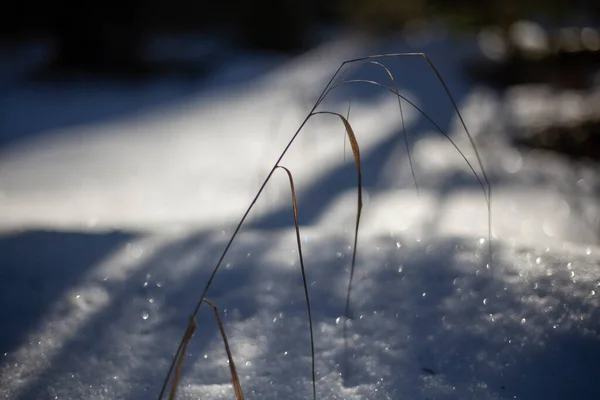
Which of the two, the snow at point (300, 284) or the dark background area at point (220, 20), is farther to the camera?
the dark background area at point (220, 20)

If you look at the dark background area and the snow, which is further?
the dark background area

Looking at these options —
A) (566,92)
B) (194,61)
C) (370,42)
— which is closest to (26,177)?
(194,61)

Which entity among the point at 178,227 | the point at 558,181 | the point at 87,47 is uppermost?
the point at 87,47

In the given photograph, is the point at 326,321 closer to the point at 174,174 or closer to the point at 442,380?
the point at 442,380

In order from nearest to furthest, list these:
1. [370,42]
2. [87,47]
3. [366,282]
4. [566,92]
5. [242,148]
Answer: [366,282], [242,148], [566,92], [87,47], [370,42]

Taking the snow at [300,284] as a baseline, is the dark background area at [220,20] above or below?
above

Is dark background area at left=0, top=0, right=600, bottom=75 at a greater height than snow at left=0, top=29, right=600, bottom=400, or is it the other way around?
dark background area at left=0, top=0, right=600, bottom=75

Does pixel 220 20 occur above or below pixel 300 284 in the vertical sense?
above

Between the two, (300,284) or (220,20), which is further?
(220,20)
